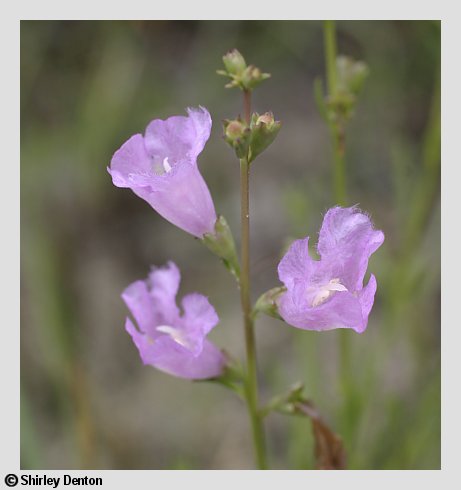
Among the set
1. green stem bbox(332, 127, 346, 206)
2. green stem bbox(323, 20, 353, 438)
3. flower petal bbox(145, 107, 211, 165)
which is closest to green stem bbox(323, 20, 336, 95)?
green stem bbox(323, 20, 353, 438)

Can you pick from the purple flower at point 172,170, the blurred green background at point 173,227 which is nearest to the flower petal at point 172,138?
the purple flower at point 172,170

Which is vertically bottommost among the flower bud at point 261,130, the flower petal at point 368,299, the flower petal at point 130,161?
the flower petal at point 368,299

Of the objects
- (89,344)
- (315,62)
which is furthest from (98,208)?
(315,62)

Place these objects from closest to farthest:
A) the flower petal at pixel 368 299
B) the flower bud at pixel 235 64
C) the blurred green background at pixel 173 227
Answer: the flower petal at pixel 368 299, the flower bud at pixel 235 64, the blurred green background at pixel 173 227

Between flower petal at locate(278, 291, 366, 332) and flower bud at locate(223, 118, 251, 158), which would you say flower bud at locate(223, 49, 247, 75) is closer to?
flower bud at locate(223, 118, 251, 158)

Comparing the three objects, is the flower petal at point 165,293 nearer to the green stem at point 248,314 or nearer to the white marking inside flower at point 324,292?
the green stem at point 248,314

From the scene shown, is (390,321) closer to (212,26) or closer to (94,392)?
(94,392)

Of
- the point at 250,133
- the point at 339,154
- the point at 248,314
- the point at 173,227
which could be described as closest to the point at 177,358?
the point at 248,314
